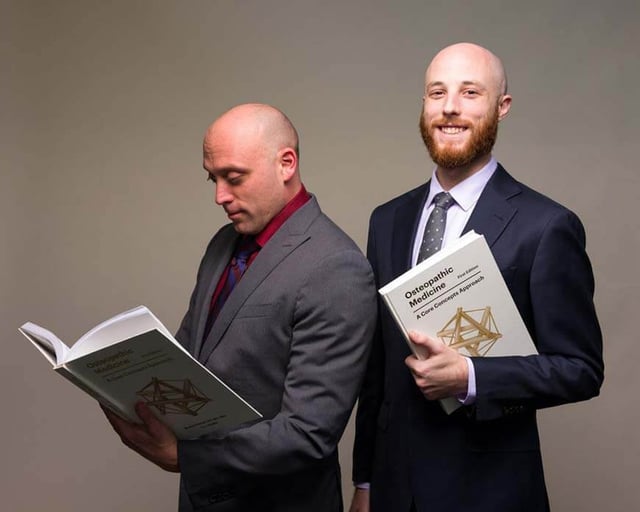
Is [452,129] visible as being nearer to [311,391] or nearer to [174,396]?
[311,391]

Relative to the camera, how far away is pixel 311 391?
7.19 ft

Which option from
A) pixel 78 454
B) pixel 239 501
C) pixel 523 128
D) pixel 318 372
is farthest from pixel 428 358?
pixel 78 454

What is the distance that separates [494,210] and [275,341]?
59 centimetres

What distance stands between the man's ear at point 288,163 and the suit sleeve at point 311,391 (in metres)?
0.23

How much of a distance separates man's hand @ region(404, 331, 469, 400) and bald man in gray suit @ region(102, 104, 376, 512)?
0.12 meters

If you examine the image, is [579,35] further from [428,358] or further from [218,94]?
[428,358]

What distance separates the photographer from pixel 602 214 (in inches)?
155

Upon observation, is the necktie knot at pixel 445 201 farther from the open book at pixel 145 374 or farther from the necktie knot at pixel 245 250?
the open book at pixel 145 374

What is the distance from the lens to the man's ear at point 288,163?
2359 millimetres

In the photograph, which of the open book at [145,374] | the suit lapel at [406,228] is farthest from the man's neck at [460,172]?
the open book at [145,374]

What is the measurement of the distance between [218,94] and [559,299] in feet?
6.96

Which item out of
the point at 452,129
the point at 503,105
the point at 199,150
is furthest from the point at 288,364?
the point at 199,150

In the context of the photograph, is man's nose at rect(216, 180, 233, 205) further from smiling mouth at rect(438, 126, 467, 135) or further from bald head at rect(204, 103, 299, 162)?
smiling mouth at rect(438, 126, 467, 135)

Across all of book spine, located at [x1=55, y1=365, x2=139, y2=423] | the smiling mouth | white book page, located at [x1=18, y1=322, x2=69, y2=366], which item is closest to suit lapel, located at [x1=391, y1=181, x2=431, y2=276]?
the smiling mouth
